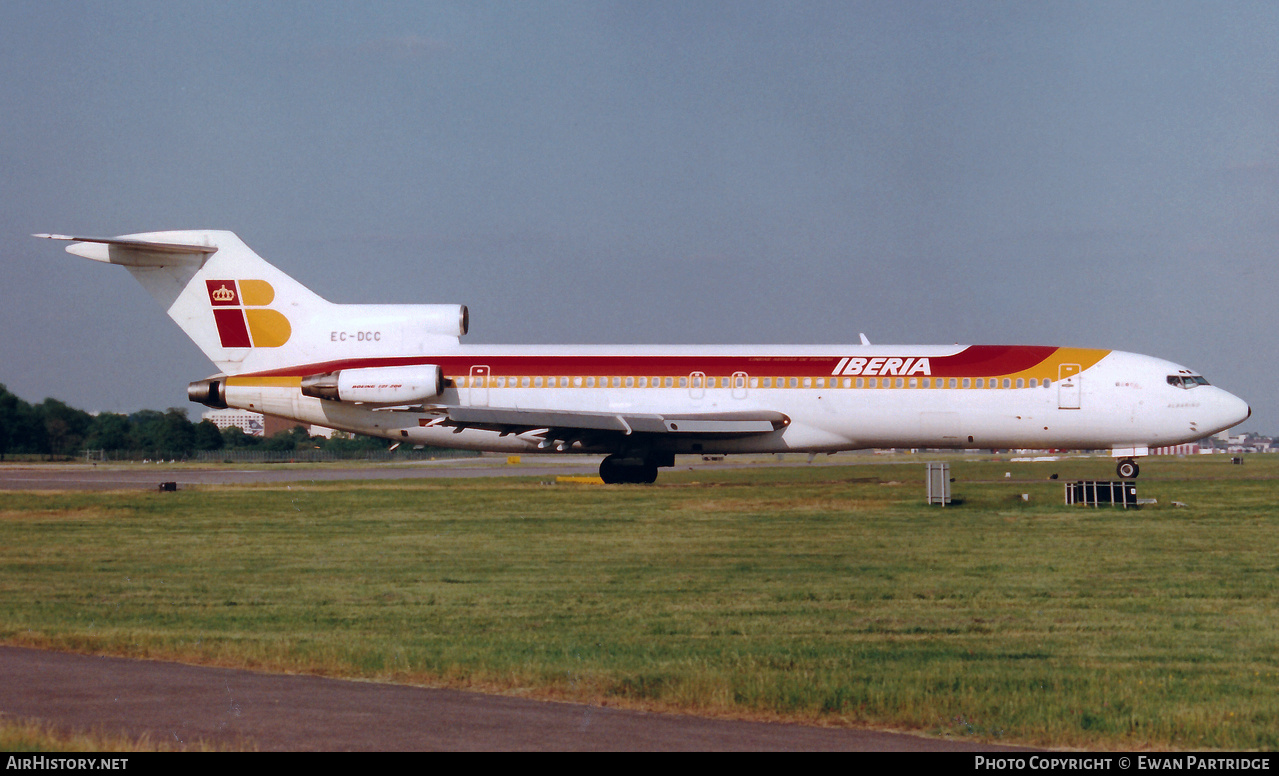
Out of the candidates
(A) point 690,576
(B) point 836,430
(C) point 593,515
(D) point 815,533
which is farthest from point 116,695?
(B) point 836,430

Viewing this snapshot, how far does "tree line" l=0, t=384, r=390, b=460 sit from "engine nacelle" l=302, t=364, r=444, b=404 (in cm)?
5345

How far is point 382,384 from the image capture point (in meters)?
33.0

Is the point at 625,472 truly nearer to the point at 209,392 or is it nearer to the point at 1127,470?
the point at 209,392

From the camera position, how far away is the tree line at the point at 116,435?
8406cm

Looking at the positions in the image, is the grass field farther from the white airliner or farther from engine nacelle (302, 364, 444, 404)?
engine nacelle (302, 364, 444, 404)

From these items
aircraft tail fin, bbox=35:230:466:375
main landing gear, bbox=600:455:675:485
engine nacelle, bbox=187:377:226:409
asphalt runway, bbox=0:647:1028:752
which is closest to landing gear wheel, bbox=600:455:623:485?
main landing gear, bbox=600:455:675:485

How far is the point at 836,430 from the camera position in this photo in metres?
32.8

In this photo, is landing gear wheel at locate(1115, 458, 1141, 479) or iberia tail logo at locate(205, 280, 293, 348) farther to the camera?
iberia tail logo at locate(205, 280, 293, 348)

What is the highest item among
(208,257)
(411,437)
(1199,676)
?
(208,257)

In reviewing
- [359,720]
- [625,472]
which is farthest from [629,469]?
[359,720]

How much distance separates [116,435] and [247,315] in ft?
237

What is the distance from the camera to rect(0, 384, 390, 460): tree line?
276 ft
